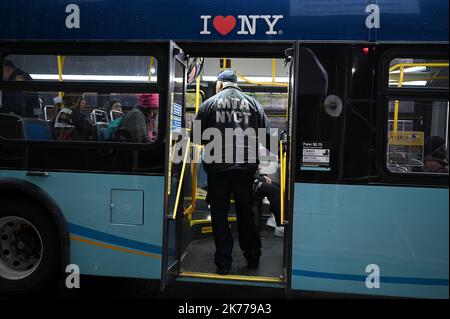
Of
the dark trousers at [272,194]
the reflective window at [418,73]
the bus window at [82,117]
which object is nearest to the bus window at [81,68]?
the bus window at [82,117]

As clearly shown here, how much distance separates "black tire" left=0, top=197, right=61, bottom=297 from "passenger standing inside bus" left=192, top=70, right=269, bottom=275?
1.41 metres

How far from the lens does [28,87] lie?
360 cm

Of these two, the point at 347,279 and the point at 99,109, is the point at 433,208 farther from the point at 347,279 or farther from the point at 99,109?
the point at 99,109

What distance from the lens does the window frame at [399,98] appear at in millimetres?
3137

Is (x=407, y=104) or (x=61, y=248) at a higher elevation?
(x=407, y=104)

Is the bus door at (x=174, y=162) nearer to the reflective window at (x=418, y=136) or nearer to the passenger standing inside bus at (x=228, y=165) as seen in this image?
the passenger standing inside bus at (x=228, y=165)

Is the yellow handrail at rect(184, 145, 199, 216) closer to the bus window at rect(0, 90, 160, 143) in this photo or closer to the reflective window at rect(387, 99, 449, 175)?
the bus window at rect(0, 90, 160, 143)

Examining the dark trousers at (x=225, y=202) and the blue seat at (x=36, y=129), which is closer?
the blue seat at (x=36, y=129)

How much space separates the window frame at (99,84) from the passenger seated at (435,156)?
2.08 meters

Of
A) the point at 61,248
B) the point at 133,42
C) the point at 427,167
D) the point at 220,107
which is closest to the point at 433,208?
the point at 427,167

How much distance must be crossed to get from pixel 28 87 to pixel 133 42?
1005mm

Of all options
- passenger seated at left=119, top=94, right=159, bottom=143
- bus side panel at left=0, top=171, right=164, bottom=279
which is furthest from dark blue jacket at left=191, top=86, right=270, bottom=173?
bus side panel at left=0, top=171, right=164, bottom=279

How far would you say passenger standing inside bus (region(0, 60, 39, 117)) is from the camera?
3623mm
